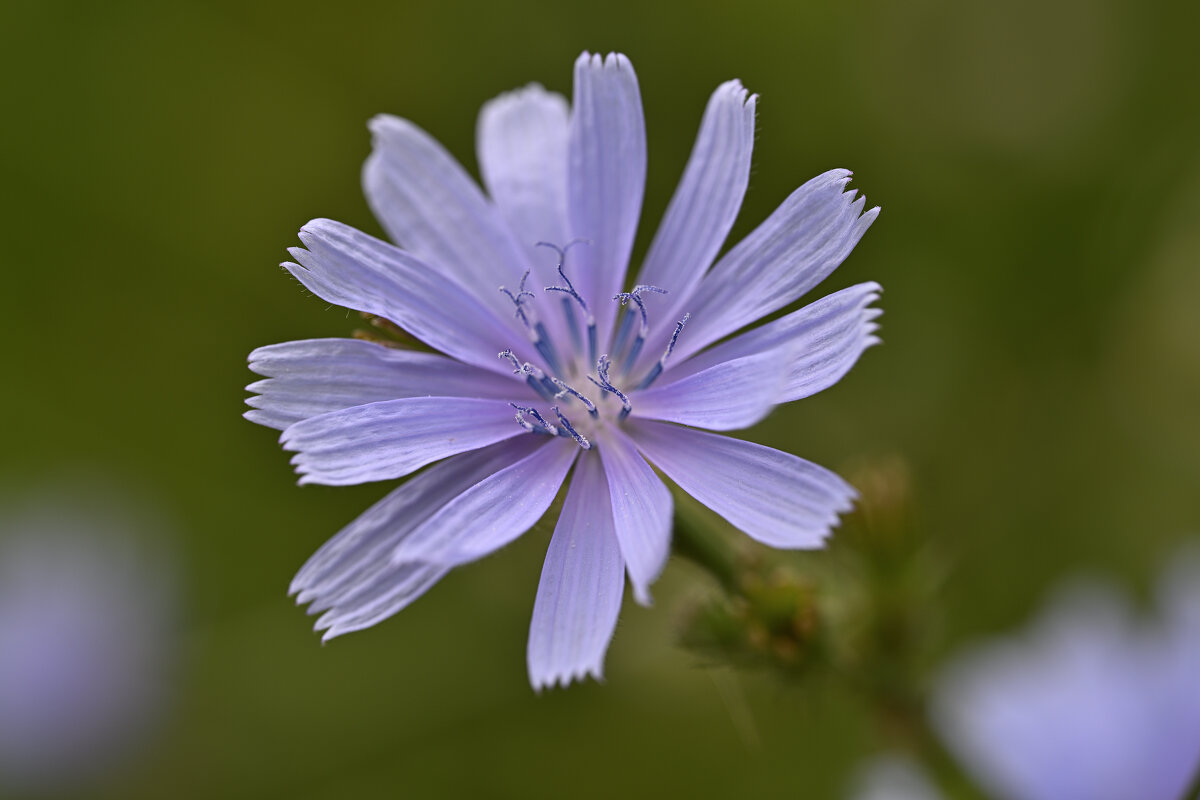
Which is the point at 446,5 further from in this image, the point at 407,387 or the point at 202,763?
the point at 202,763

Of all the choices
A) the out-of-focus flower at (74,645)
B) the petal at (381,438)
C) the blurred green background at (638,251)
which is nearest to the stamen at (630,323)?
the petal at (381,438)

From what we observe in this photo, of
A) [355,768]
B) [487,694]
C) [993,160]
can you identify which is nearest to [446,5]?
[993,160]

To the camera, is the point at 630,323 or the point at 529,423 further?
the point at 630,323

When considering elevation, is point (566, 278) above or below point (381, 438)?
above

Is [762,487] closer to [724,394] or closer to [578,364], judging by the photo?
[724,394]

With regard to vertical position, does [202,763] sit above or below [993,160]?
below

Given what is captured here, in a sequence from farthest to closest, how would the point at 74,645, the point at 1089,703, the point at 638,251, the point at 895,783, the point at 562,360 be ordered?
the point at 74,645 → the point at 638,251 → the point at 1089,703 → the point at 895,783 → the point at 562,360

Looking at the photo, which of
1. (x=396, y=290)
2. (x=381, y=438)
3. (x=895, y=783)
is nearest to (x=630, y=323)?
(x=396, y=290)
